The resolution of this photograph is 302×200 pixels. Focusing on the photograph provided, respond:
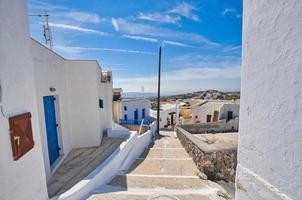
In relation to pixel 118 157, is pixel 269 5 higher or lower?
higher

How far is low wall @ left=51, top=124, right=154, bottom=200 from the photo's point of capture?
4.02 m

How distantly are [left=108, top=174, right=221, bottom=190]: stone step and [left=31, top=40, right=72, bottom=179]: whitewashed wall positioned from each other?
6.66 ft

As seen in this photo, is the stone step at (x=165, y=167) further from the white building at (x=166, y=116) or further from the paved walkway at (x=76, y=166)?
the white building at (x=166, y=116)

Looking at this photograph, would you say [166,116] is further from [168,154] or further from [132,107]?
[168,154]

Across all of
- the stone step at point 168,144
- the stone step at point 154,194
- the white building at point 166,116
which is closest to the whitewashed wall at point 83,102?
the stone step at point 154,194

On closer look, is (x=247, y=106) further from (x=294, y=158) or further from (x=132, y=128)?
(x=132, y=128)

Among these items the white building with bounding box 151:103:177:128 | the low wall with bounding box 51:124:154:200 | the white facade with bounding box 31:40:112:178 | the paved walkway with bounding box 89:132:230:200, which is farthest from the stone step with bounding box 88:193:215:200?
the white building with bounding box 151:103:177:128

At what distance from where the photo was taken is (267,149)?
1.41 metres

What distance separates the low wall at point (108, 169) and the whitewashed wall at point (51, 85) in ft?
4.35

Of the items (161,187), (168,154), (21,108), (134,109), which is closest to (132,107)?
(134,109)

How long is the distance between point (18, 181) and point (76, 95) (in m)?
5.37

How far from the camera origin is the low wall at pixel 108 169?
4020 mm

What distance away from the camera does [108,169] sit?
547 centimetres

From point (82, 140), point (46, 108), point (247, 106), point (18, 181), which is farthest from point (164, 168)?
point (247, 106)
